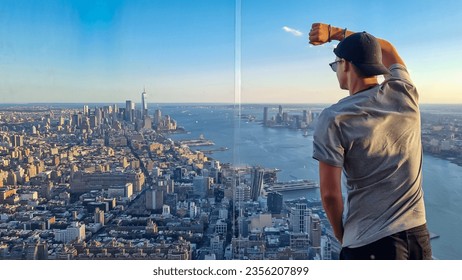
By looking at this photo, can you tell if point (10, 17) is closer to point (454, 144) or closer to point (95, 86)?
point (95, 86)

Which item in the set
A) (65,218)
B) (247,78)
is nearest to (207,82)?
(247,78)

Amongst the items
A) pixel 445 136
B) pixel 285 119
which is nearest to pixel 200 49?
pixel 285 119

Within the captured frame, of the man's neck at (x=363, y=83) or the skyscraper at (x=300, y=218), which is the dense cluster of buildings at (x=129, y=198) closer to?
the skyscraper at (x=300, y=218)

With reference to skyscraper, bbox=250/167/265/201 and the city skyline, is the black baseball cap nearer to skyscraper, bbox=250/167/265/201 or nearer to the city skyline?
the city skyline

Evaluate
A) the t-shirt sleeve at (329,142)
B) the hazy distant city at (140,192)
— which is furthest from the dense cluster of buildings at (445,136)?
the t-shirt sleeve at (329,142)

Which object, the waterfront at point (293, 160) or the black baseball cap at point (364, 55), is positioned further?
the waterfront at point (293, 160)

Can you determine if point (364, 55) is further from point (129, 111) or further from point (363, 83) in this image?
point (129, 111)
